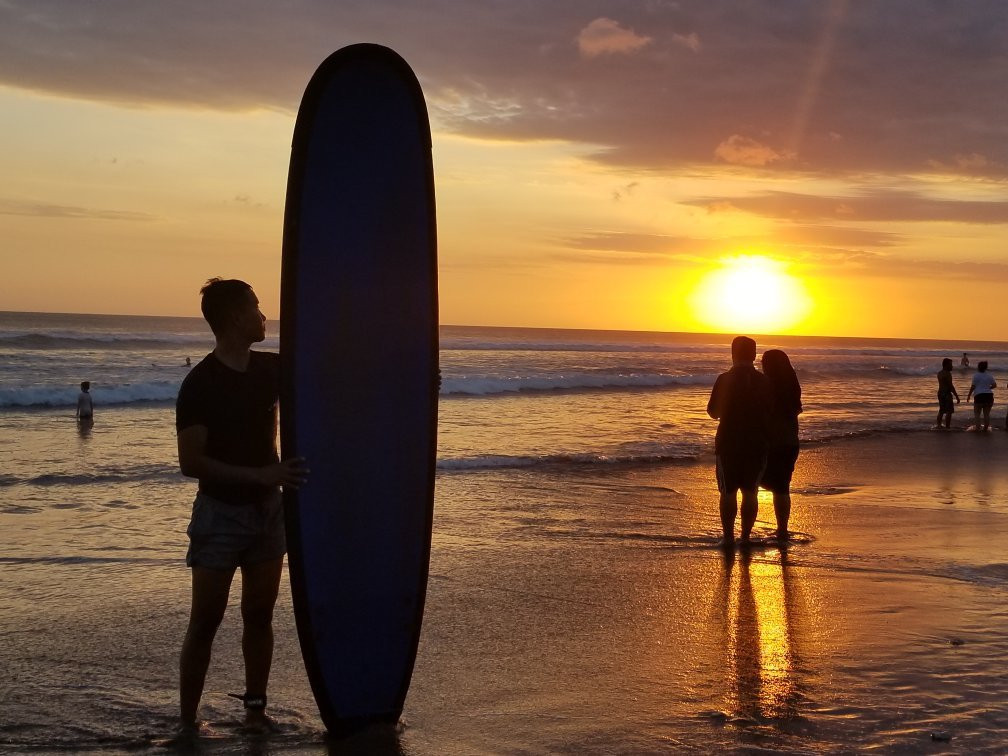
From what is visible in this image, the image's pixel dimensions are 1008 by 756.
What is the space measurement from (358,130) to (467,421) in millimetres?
17319

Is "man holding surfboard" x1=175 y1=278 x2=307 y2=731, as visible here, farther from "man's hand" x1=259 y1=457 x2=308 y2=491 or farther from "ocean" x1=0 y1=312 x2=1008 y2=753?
"ocean" x1=0 y1=312 x2=1008 y2=753

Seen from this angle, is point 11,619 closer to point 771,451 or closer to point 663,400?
point 771,451

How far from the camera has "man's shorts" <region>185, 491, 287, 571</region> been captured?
153 inches

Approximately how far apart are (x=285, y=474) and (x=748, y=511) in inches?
214

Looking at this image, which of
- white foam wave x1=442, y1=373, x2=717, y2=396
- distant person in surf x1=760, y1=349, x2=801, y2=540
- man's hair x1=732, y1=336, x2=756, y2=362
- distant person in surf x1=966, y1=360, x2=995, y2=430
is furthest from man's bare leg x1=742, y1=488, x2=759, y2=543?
white foam wave x1=442, y1=373, x2=717, y2=396

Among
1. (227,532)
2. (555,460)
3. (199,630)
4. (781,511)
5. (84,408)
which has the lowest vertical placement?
(555,460)

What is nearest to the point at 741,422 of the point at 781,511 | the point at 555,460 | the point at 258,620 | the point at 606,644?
the point at 781,511

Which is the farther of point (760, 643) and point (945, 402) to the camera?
point (945, 402)

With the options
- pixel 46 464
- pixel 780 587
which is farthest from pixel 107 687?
pixel 46 464

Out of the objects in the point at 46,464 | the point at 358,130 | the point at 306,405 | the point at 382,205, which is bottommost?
the point at 46,464

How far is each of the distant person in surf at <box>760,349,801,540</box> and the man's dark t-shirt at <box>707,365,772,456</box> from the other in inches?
12.6

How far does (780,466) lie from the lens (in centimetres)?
875

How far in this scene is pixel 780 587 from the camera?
6863 mm

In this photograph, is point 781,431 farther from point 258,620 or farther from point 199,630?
point 199,630
